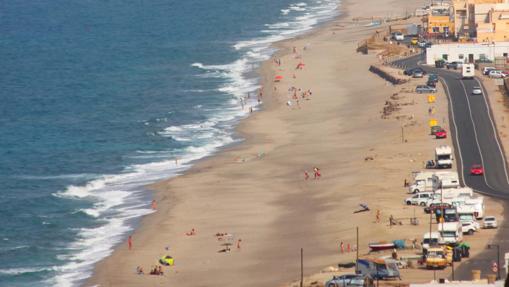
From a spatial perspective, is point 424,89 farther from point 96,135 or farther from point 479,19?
point 479,19

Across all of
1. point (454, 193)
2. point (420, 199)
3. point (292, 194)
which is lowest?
point (292, 194)

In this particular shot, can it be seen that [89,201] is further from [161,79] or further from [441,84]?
[161,79]

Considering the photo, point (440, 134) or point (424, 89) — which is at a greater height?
point (424, 89)

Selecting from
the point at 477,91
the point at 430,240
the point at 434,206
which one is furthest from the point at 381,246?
the point at 477,91

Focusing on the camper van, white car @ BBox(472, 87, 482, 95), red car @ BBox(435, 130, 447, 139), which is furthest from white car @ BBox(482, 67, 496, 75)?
the camper van

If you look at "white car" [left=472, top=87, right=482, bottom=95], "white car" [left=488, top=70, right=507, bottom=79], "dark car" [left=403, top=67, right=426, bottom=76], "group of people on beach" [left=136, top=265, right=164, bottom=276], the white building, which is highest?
the white building

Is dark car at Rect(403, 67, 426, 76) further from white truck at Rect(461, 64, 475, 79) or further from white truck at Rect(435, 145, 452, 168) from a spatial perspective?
white truck at Rect(435, 145, 452, 168)

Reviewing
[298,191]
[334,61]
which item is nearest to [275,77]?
[334,61]

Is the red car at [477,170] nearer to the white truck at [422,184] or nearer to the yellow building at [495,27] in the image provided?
the white truck at [422,184]
